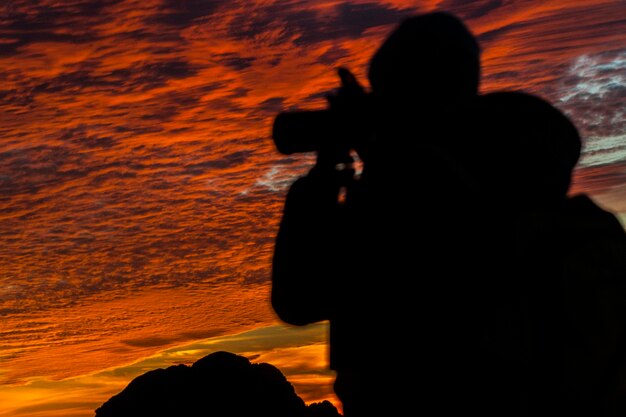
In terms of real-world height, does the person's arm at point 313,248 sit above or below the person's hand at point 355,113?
below

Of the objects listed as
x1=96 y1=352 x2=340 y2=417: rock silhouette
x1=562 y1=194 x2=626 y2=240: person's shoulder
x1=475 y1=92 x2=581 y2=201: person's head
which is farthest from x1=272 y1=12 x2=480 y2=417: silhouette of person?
x1=96 y1=352 x2=340 y2=417: rock silhouette

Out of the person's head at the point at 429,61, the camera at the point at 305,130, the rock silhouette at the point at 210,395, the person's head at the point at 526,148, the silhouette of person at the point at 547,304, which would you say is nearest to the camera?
the silhouette of person at the point at 547,304

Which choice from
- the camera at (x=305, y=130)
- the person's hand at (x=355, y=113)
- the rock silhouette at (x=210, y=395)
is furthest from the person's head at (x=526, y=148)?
the rock silhouette at (x=210, y=395)

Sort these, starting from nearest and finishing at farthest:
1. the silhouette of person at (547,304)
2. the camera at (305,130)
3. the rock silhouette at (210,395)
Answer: the silhouette of person at (547,304)
the camera at (305,130)
the rock silhouette at (210,395)

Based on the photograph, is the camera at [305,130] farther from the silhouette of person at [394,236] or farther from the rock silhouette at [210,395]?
the rock silhouette at [210,395]

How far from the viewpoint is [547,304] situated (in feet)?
8.78

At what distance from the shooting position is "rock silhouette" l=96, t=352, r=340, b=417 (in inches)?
1089

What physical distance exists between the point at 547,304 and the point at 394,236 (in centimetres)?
49

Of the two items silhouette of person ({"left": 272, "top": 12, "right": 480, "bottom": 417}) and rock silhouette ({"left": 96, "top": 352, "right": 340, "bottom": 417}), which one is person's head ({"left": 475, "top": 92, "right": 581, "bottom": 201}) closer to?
silhouette of person ({"left": 272, "top": 12, "right": 480, "bottom": 417})

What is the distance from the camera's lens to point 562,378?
8.75 ft

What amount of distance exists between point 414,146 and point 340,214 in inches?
14.0

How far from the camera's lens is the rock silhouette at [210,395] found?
27672 millimetres

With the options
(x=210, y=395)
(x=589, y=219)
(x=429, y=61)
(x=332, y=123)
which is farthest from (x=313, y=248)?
(x=210, y=395)

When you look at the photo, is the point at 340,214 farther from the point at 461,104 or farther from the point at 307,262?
the point at 461,104
